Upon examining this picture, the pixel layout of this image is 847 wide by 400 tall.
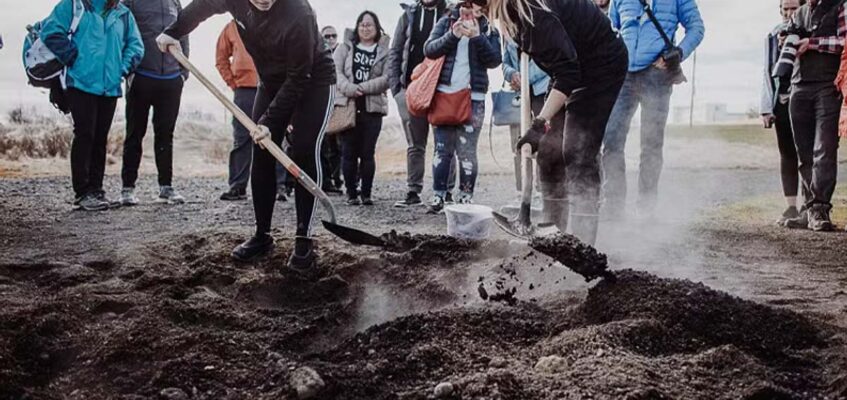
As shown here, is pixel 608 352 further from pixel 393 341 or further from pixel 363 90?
pixel 363 90

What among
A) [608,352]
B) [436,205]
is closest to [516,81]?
[436,205]

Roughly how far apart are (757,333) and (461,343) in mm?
1284

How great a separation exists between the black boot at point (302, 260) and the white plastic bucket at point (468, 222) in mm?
1223

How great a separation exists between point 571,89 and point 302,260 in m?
1.93

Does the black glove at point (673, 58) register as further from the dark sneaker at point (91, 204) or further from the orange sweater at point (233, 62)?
the dark sneaker at point (91, 204)

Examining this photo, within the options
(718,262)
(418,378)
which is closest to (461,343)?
(418,378)

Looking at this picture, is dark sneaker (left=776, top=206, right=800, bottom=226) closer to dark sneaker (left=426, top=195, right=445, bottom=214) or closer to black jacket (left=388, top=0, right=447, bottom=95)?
dark sneaker (left=426, top=195, right=445, bottom=214)

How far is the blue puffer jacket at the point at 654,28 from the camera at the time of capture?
6.78 m

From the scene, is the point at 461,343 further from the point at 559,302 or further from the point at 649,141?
the point at 649,141

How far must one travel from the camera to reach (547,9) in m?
3.99

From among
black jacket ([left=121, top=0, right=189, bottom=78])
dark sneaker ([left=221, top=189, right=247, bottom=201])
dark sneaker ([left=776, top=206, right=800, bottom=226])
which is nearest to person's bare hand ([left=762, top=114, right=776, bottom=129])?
dark sneaker ([left=776, top=206, right=800, bottom=226])

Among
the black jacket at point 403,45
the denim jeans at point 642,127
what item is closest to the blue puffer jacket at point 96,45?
the black jacket at point 403,45

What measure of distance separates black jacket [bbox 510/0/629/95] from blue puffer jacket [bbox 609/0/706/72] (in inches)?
92.6

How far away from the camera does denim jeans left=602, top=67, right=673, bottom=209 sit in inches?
270
